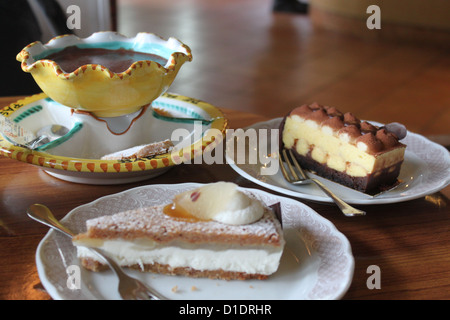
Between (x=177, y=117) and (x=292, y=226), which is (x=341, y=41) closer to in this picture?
(x=177, y=117)

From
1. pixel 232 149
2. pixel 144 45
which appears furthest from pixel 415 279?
A: pixel 144 45

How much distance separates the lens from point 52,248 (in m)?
0.75

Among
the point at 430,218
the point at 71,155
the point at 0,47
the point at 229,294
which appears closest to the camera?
the point at 229,294

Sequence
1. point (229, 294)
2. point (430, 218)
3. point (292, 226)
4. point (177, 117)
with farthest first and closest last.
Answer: point (177, 117) < point (430, 218) < point (292, 226) < point (229, 294)

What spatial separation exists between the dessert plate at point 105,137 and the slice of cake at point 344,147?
20cm

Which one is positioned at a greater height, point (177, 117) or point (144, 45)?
point (144, 45)

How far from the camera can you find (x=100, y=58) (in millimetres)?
1156

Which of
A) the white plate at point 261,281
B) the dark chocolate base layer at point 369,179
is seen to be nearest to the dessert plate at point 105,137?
the white plate at point 261,281

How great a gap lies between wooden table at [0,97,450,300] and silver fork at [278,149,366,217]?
4cm

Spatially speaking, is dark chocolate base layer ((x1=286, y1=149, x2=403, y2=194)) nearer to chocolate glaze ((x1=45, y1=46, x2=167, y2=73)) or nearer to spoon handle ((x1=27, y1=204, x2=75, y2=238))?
chocolate glaze ((x1=45, y1=46, x2=167, y2=73))

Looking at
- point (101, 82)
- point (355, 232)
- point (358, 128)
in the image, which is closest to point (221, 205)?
point (355, 232)

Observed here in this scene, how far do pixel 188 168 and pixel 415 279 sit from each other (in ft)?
1.71

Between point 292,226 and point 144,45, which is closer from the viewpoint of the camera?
point 292,226

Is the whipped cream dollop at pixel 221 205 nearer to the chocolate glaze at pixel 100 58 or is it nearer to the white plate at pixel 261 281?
the white plate at pixel 261 281
